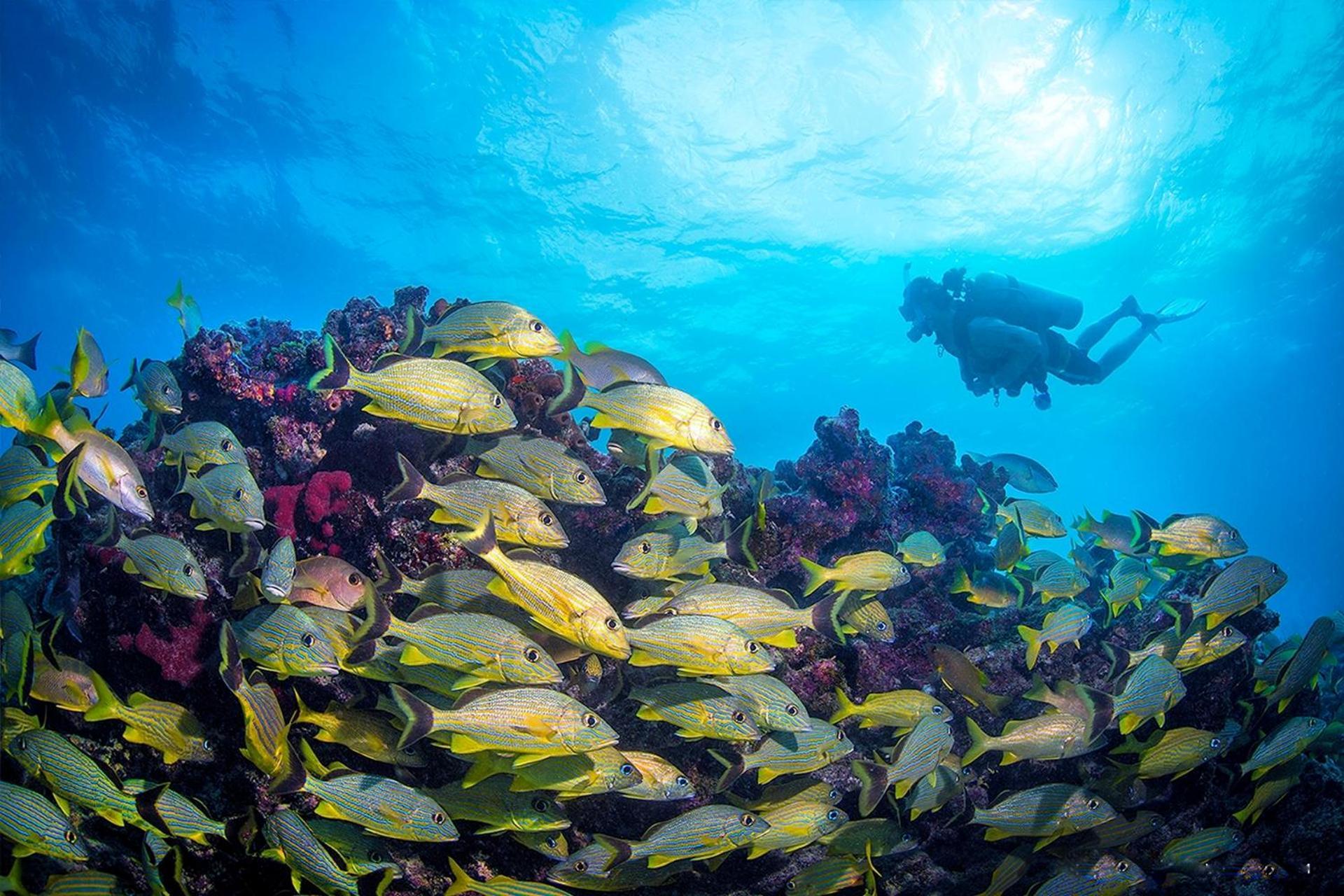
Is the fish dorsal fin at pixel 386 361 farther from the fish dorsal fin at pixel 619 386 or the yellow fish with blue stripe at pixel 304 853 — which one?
the yellow fish with blue stripe at pixel 304 853

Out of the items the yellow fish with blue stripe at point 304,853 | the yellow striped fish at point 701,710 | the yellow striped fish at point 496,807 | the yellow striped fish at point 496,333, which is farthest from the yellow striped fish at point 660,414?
the yellow fish with blue stripe at point 304,853

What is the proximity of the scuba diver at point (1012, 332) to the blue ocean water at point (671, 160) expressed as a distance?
13189 mm

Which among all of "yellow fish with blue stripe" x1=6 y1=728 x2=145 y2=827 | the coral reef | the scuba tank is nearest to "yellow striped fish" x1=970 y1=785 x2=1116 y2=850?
the coral reef

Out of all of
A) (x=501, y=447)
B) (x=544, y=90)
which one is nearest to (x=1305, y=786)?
(x=501, y=447)

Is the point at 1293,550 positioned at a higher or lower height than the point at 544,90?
higher

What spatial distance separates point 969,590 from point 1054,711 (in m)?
1.80

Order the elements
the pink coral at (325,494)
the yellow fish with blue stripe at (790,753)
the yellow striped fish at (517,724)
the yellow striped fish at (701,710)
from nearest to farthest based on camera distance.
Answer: the yellow striped fish at (517,724) → the yellow striped fish at (701,710) → the yellow fish with blue stripe at (790,753) → the pink coral at (325,494)

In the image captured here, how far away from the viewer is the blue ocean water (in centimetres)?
2138

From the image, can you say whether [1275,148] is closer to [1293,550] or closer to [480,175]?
[480,175]

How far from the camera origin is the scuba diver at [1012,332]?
44.4ft

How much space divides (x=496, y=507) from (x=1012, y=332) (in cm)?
1339

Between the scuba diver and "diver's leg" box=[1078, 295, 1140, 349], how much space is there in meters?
0.03

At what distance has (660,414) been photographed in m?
Result: 3.75

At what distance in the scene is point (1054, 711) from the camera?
181 inches
